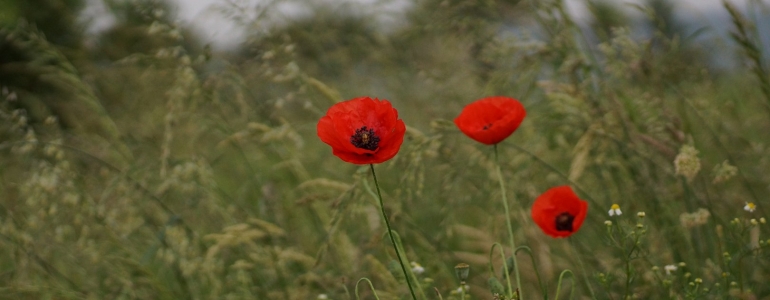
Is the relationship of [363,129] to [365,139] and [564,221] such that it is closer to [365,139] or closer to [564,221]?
[365,139]

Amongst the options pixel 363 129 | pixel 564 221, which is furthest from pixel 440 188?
pixel 363 129

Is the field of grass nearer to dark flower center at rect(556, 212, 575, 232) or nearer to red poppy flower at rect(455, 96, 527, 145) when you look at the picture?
dark flower center at rect(556, 212, 575, 232)

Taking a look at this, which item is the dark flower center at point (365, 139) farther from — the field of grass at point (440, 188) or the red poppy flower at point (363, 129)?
the field of grass at point (440, 188)

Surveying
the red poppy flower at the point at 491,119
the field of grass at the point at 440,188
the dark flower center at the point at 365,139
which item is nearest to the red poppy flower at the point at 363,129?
the dark flower center at the point at 365,139

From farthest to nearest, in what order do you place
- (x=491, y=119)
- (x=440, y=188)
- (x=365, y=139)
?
(x=440, y=188) < (x=491, y=119) < (x=365, y=139)

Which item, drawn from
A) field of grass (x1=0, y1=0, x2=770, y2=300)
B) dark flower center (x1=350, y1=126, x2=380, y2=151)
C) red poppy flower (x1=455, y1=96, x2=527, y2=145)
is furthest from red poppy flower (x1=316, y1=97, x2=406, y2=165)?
field of grass (x1=0, y1=0, x2=770, y2=300)
